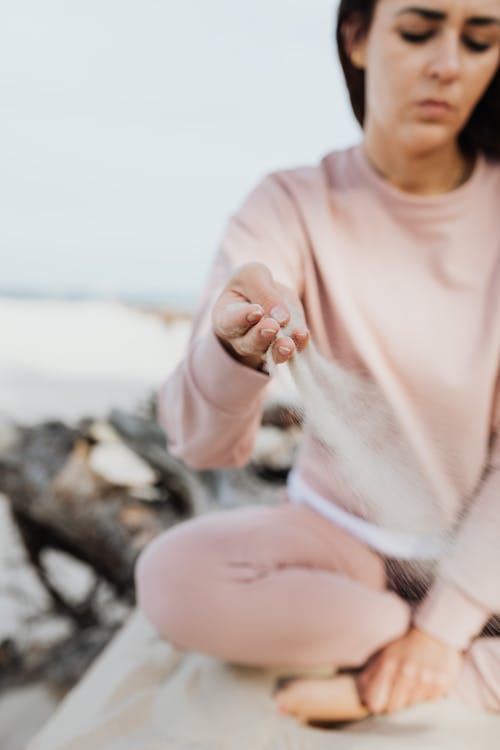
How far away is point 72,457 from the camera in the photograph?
1.66 m

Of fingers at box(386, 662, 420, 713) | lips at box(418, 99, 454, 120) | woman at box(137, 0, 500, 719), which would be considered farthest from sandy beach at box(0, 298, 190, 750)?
lips at box(418, 99, 454, 120)

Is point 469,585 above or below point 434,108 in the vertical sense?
below

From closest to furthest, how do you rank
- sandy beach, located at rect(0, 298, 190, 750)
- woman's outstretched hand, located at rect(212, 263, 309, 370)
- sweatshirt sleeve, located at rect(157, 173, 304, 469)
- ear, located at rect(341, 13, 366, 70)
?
woman's outstretched hand, located at rect(212, 263, 309, 370)
sweatshirt sleeve, located at rect(157, 173, 304, 469)
ear, located at rect(341, 13, 366, 70)
sandy beach, located at rect(0, 298, 190, 750)

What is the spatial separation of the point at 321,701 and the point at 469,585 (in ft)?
0.74

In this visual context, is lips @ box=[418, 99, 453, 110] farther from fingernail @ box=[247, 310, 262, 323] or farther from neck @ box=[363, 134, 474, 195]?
fingernail @ box=[247, 310, 262, 323]

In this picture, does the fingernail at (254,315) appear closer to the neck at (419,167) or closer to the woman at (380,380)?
the woman at (380,380)

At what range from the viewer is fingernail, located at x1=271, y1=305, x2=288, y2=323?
753mm

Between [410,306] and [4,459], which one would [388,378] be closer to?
[410,306]

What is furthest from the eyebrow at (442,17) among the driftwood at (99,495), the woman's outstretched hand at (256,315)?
the driftwood at (99,495)

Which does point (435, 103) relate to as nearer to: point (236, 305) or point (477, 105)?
point (477, 105)

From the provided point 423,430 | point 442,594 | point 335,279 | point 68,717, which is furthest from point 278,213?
point 68,717

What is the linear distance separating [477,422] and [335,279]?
10.4 inches

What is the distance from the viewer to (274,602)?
3.56 ft

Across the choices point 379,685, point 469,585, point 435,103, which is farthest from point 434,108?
point 379,685
